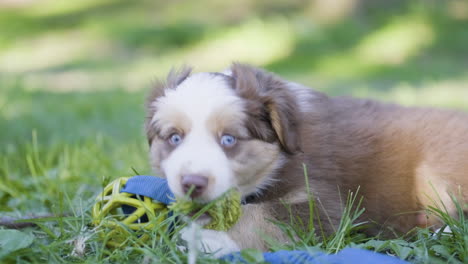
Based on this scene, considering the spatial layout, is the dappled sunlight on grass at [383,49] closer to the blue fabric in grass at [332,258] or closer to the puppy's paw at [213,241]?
the puppy's paw at [213,241]

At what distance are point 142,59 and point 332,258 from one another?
1109 cm

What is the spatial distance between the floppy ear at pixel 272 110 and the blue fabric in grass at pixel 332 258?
683 mm

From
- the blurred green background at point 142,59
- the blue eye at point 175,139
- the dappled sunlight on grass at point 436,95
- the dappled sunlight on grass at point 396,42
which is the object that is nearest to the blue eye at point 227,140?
→ the blue eye at point 175,139

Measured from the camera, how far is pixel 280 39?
12547 millimetres

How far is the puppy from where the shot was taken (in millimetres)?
2994

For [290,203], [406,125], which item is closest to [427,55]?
[406,125]

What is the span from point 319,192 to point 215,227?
58cm

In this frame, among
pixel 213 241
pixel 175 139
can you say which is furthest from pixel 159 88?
pixel 213 241

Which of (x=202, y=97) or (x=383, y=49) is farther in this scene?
(x=383, y=49)

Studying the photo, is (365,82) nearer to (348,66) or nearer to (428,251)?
(348,66)

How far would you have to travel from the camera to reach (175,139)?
3.10 meters

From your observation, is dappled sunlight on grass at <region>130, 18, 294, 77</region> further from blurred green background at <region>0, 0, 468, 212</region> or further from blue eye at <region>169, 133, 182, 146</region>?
blue eye at <region>169, 133, 182, 146</region>

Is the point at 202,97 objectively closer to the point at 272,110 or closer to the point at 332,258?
the point at 272,110

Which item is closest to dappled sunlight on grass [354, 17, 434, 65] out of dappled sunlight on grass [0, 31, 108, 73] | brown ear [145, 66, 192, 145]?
dappled sunlight on grass [0, 31, 108, 73]
